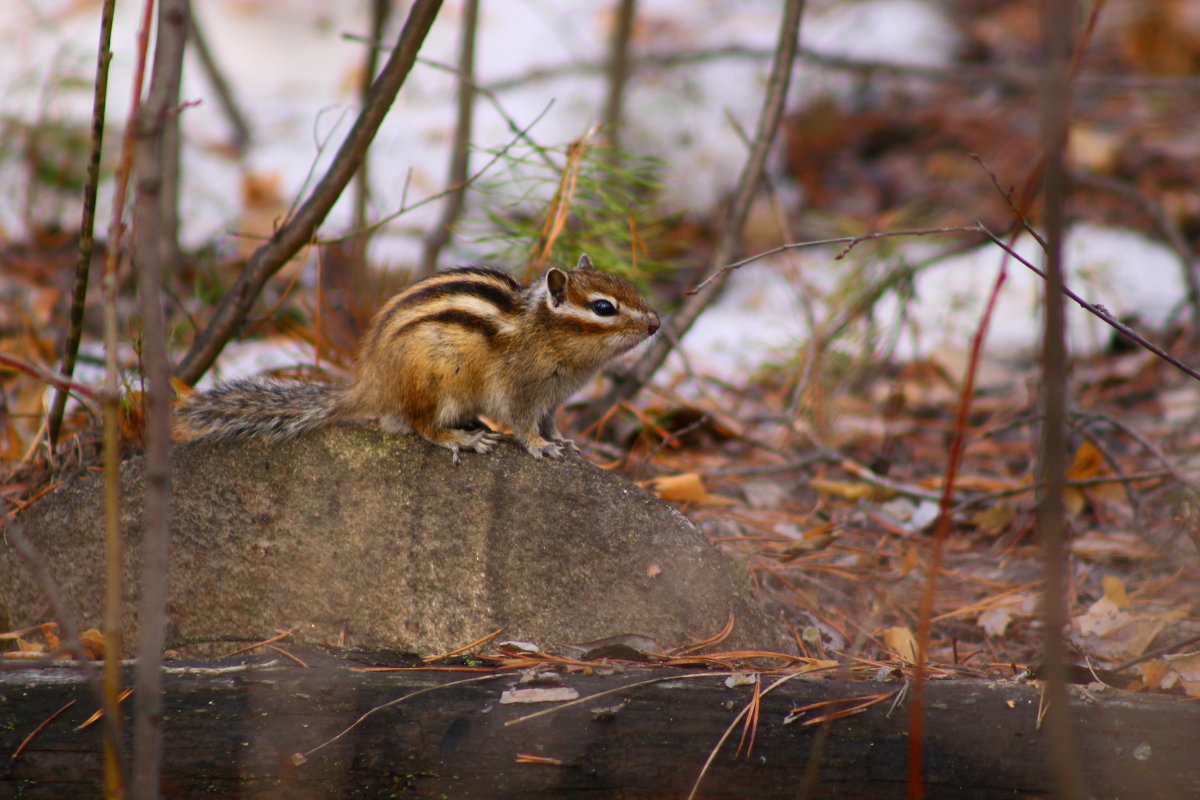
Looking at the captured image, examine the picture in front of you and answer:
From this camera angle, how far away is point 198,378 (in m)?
3.36

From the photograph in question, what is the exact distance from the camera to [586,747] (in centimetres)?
216

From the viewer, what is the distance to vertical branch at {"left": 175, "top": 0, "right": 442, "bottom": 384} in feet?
9.45

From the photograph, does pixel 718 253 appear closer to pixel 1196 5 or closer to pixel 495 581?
pixel 495 581

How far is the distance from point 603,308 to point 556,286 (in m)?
0.16

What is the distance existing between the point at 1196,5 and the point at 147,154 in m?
9.57

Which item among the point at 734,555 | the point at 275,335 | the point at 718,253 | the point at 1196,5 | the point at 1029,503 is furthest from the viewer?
the point at 1196,5

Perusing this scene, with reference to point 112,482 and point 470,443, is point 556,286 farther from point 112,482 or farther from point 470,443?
point 112,482

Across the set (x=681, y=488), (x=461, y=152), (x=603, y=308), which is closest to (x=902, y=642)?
(x=681, y=488)

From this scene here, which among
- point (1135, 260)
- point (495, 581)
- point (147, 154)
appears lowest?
point (495, 581)

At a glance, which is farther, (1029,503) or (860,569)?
(1029,503)

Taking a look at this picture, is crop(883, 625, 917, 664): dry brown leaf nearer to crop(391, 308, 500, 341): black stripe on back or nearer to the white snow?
crop(391, 308, 500, 341): black stripe on back

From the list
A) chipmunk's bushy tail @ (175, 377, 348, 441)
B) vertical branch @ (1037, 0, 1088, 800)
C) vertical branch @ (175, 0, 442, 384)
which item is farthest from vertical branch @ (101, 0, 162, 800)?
vertical branch @ (175, 0, 442, 384)

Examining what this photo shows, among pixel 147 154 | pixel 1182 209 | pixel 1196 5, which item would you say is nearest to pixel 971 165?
pixel 1182 209

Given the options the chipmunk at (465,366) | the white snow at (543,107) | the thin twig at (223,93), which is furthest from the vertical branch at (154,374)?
the thin twig at (223,93)
